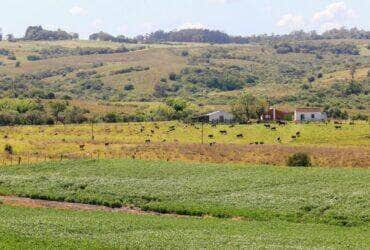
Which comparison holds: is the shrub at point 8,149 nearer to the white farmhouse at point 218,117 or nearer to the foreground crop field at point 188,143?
the foreground crop field at point 188,143

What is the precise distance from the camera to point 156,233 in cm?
4378

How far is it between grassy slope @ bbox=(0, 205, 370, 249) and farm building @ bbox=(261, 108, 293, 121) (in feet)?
279

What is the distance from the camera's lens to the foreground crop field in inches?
3221

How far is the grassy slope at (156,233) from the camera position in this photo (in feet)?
133

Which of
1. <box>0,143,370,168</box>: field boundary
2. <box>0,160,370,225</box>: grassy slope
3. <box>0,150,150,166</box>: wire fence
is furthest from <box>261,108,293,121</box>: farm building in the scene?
<box>0,160,370,225</box>: grassy slope

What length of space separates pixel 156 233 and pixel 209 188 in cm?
1734

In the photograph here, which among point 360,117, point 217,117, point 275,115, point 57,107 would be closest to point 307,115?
point 275,115

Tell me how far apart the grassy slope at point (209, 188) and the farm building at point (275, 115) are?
6353cm

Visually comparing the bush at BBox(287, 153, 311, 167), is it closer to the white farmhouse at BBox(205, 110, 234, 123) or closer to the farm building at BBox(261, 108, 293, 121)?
the white farmhouse at BBox(205, 110, 234, 123)

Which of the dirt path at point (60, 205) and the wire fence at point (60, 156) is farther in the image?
the wire fence at point (60, 156)

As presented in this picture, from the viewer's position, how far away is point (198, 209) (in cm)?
5350

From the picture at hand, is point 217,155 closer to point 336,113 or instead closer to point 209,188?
point 209,188

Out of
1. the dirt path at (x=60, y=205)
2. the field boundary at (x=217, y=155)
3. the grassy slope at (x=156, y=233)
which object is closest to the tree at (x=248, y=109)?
the field boundary at (x=217, y=155)

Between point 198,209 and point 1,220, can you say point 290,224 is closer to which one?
point 198,209
